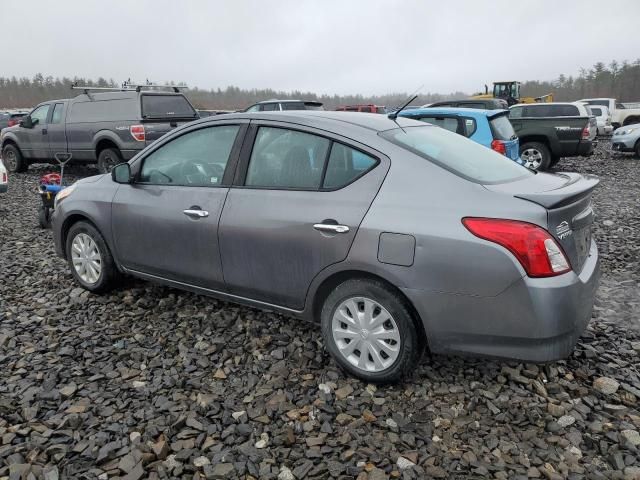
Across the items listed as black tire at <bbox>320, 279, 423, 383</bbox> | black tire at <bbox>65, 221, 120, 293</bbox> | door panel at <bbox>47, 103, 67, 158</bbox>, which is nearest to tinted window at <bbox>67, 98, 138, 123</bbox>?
door panel at <bbox>47, 103, 67, 158</bbox>

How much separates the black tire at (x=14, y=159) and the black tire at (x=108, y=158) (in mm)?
3592

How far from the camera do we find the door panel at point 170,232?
11.8ft

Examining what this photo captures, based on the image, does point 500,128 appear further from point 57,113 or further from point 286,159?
point 57,113

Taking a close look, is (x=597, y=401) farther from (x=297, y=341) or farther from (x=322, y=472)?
(x=297, y=341)

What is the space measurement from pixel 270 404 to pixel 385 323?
2.69 feet

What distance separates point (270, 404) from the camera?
9.73ft

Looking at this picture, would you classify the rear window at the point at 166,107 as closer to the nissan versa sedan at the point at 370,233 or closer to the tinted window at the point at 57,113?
the tinted window at the point at 57,113

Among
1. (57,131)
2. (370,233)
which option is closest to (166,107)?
(57,131)

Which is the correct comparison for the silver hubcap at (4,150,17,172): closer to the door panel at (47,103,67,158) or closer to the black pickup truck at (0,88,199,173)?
the black pickup truck at (0,88,199,173)

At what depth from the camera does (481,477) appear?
2.38 m

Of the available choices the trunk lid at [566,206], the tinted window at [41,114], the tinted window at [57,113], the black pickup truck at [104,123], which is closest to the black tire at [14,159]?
the black pickup truck at [104,123]

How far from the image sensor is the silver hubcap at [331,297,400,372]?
297 centimetres

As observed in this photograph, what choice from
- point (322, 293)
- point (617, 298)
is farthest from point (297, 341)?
point (617, 298)

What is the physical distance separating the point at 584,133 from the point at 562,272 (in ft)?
37.6
